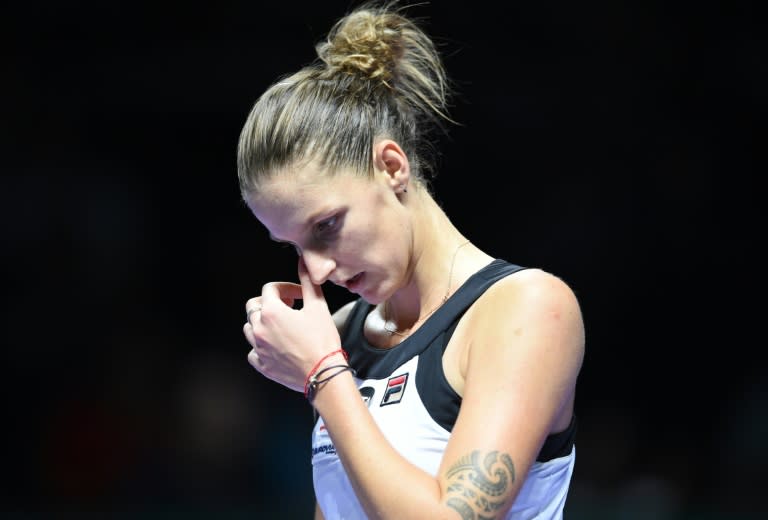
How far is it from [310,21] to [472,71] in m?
0.81

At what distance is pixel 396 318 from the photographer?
5.02 ft

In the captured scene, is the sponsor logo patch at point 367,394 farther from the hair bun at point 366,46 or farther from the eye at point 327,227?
the hair bun at point 366,46

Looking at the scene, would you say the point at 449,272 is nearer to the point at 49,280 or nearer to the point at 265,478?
the point at 265,478

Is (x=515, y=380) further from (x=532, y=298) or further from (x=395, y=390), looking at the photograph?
(x=395, y=390)

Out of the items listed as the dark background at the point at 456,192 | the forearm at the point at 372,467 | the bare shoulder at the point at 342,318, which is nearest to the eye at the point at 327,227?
the forearm at the point at 372,467

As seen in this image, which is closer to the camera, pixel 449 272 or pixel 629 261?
pixel 449 272

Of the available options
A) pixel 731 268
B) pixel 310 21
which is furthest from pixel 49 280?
pixel 731 268

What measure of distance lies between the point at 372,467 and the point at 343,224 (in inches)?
14.0

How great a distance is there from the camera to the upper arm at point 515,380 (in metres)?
1.12

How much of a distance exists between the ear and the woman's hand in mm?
188

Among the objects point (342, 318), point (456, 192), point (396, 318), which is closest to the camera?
point (396, 318)

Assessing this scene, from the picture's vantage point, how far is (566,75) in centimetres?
450

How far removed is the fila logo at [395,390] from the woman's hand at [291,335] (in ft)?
0.38

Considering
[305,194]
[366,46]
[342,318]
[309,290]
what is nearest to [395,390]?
[309,290]
